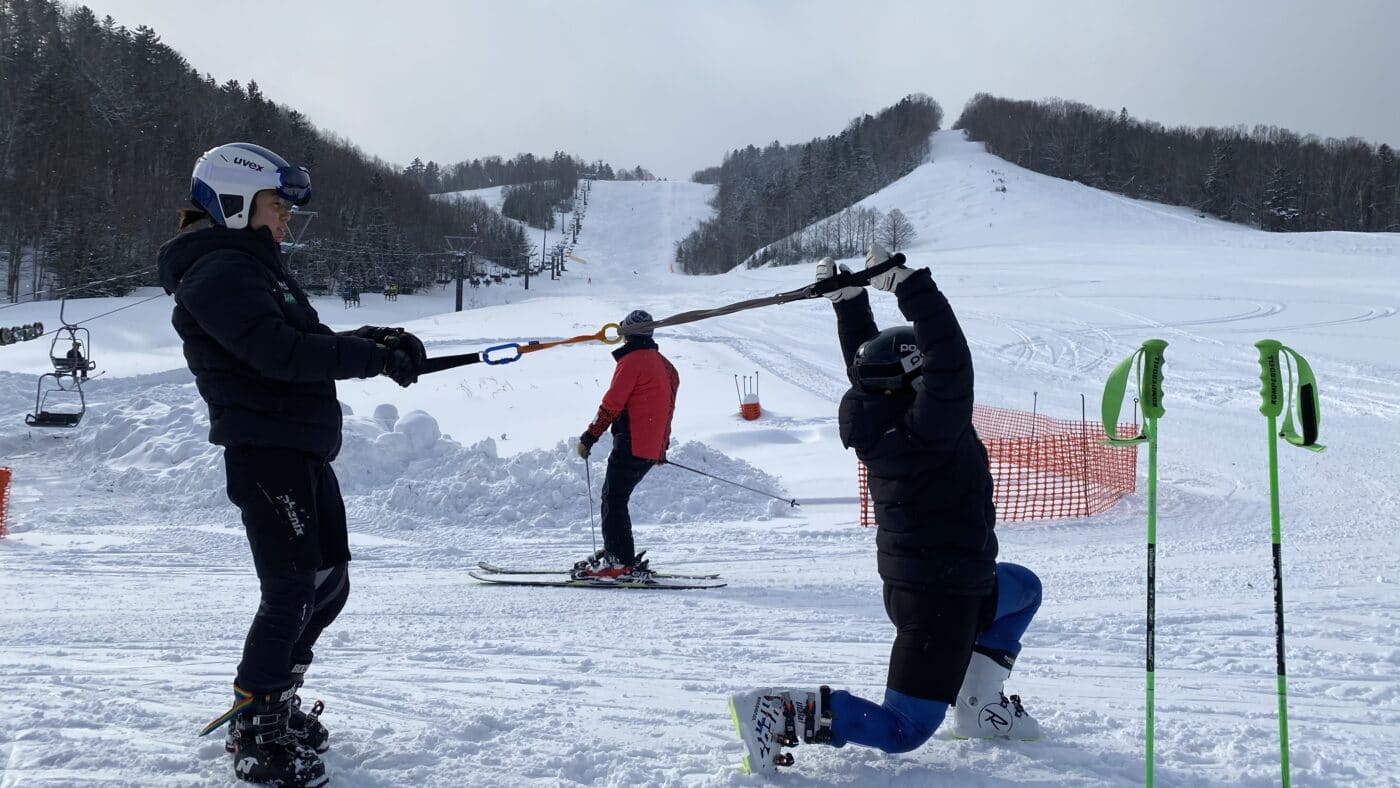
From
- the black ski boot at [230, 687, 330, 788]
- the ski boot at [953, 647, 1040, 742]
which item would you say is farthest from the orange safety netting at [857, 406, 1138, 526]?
the black ski boot at [230, 687, 330, 788]

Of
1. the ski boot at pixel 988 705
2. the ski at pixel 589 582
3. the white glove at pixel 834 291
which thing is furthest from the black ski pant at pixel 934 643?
the ski at pixel 589 582

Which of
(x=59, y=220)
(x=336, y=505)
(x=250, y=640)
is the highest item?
(x=59, y=220)

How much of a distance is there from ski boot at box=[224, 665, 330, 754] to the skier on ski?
58.3 inches

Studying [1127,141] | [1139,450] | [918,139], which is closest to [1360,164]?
[1127,141]

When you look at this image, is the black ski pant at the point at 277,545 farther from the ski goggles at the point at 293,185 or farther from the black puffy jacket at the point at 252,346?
the ski goggles at the point at 293,185

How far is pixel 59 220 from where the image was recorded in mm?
51500

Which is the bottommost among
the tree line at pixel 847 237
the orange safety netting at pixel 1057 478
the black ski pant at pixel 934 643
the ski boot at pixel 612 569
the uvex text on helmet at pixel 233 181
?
the ski boot at pixel 612 569

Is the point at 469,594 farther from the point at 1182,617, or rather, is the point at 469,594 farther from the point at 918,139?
the point at 918,139

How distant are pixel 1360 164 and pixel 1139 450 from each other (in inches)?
3680

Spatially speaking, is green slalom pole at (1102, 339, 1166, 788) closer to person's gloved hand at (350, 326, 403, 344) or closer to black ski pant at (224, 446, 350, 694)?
person's gloved hand at (350, 326, 403, 344)

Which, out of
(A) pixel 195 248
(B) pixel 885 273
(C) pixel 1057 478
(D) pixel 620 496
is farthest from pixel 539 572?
(C) pixel 1057 478

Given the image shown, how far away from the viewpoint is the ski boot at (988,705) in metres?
3.36

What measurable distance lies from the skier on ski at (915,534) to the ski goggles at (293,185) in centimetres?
199

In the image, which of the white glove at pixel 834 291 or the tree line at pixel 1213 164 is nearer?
the white glove at pixel 834 291
